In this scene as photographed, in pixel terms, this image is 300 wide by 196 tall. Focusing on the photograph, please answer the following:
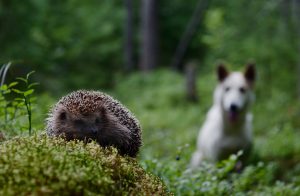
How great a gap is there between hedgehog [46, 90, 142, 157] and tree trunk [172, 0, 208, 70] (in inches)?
1146

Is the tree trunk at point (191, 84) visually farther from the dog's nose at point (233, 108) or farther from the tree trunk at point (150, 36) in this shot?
the dog's nose at point (233, 108)

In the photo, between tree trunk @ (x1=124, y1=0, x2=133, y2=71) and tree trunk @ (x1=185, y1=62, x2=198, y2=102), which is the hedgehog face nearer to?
tree trunk @ (x1=185, y1=62, x2=198, y2=102)

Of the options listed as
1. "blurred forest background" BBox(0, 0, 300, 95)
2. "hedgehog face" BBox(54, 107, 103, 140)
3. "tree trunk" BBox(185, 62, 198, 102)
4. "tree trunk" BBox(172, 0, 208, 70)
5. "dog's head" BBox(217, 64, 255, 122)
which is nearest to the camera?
"hedgehog face" BBox(54, 107, 103, 140)

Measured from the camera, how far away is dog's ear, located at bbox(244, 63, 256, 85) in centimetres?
1067

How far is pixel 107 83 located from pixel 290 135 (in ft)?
68.7

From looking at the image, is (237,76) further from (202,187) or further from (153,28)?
(153,28)

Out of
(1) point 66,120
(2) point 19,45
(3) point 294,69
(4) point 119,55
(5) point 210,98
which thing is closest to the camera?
(1) point 66,120

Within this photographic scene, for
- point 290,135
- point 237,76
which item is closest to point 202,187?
point 237,76

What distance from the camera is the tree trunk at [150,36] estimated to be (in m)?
31.8

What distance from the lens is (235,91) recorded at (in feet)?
35.0

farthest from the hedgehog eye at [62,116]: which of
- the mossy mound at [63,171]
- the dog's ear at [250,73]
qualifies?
the dog's ear at [250,73]

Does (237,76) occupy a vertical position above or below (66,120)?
above

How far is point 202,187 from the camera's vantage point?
5.30 meters

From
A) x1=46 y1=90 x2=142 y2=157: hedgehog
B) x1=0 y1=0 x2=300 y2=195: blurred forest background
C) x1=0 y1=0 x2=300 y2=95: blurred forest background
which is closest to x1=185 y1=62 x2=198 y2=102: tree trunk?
x1=0 y1=0 x2=300 y2=195: blurred forest background
